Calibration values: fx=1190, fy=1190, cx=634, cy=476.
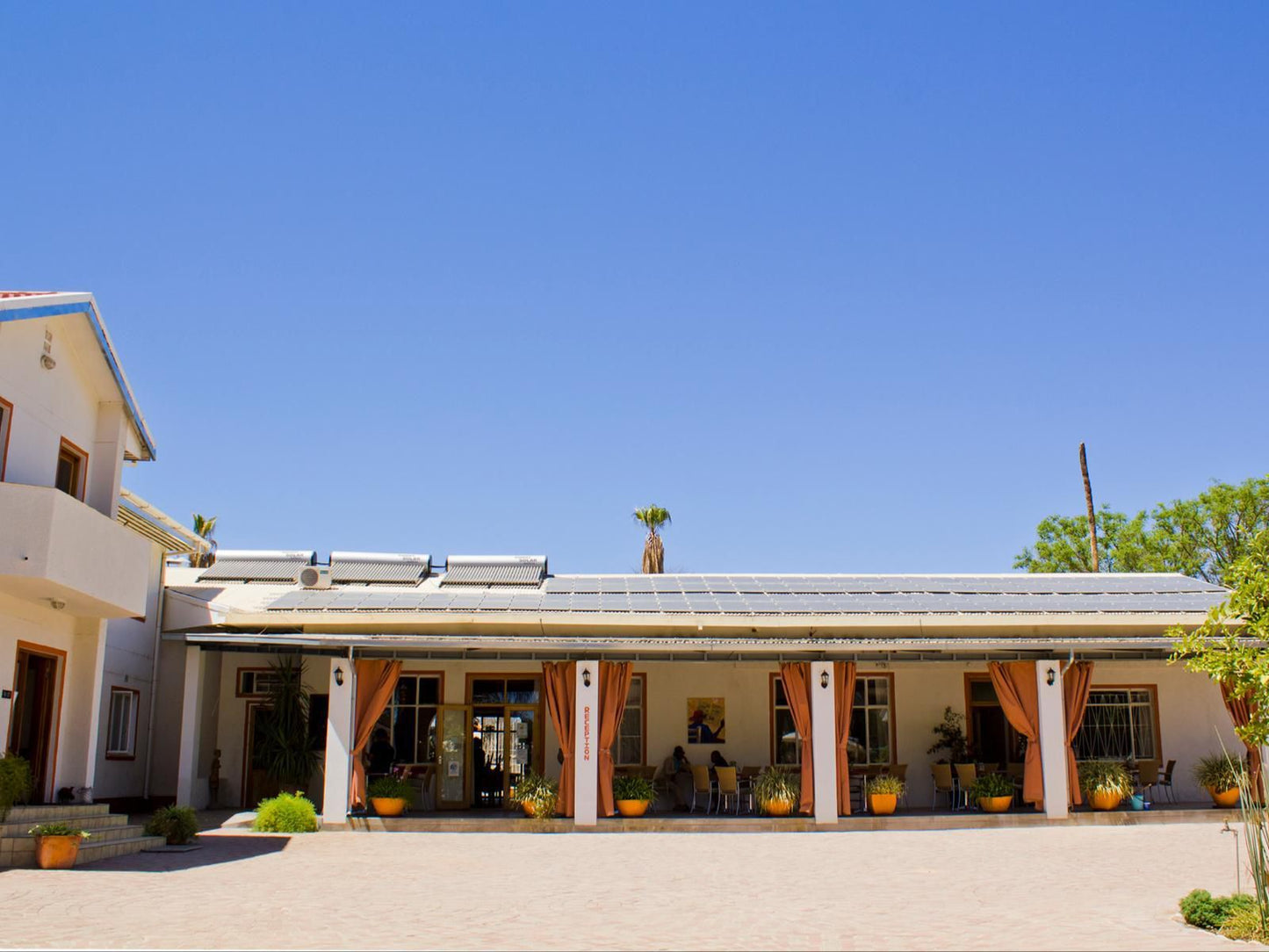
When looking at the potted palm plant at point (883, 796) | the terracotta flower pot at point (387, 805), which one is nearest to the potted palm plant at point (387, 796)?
the terracotta flower pot at point (387, 805)

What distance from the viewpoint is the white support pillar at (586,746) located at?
16531 mm

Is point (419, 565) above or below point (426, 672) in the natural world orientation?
above

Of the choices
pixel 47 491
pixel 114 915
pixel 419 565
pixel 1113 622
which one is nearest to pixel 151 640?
pixel 419 565

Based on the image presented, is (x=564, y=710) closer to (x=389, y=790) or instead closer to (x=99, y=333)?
(x=389, y=790)

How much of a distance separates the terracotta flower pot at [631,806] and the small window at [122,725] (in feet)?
27.1

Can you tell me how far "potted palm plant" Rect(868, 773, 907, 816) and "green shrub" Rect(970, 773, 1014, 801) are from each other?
1.26 meters

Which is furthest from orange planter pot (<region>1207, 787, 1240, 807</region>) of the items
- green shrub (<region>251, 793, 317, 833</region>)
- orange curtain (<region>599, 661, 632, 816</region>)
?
green shrub (<region>251, 793, 317, 833</region>)

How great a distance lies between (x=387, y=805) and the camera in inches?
662

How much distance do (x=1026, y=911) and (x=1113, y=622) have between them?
33.4 ft

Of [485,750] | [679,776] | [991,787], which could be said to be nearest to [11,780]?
[485,750]

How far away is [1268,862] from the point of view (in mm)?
8625

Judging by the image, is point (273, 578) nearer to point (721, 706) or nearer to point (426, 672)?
point (426, 672)

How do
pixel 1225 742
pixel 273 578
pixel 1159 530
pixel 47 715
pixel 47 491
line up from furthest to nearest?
pixel 1159 530 → pixel 273 578 → pixel 1225 742 → pixel 47 715 → pixel 47 491

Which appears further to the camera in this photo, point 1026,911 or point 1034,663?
point 1034,663
